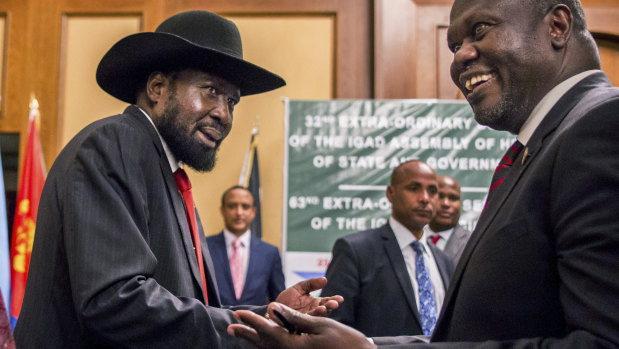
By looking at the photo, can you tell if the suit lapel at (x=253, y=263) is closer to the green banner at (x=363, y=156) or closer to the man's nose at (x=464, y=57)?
the green banner at (x=363, y=156)

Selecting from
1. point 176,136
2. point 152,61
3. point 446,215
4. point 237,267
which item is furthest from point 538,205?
point 237,267

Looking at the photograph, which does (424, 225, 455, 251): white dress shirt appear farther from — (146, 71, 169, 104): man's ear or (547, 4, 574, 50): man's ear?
(547, 4, 574, 50): man's ear

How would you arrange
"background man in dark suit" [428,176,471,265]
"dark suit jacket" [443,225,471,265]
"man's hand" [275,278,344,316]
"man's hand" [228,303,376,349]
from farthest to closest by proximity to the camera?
"background man in dark suit" [428,176,471,265] → "dark suit jacket" [443,225,471,265] → "man's hand" [275,278,344,316] → "man's hand" [228,303,376,349]

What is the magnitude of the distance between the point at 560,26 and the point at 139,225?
1211 millimetres

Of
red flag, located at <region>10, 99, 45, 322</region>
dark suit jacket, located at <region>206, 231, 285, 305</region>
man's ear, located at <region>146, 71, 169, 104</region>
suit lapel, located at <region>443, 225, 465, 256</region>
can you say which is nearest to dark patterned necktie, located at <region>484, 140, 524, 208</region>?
man's ear, located at <region>146, 71, 169, 104</region>

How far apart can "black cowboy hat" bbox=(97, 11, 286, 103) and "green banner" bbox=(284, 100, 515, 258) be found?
3025 millimetres

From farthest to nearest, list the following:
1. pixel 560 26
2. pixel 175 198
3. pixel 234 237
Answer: pixel 234 237 < pixel 175 198 < pixel 560 26

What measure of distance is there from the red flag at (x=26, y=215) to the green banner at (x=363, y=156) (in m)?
2.03

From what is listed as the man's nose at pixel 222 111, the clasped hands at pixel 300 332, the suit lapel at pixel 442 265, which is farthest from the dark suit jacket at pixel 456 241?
the clasped hands at pixel 300 332

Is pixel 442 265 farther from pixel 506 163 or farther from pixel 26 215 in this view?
pixel 26 215

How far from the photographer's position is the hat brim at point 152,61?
6.91 ft

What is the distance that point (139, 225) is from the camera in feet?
5.81

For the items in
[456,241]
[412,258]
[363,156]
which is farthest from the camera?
[363,156]

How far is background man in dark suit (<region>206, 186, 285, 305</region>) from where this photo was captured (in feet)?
17.3
